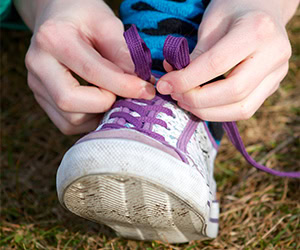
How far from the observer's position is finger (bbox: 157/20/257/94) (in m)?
0.91

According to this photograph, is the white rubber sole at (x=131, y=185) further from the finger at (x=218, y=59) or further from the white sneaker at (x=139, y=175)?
the finger at (x=218, y=59)

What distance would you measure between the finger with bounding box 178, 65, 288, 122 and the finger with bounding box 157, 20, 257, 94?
104 mm

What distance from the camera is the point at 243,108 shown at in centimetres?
99

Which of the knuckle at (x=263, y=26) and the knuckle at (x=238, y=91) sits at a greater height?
the knuckle at (x=263, y=26)

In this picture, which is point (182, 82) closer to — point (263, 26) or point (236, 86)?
point (236, 86)

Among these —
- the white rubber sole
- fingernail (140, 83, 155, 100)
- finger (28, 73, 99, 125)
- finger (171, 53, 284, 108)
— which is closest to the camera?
the white rubber sole

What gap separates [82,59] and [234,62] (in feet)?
1.14

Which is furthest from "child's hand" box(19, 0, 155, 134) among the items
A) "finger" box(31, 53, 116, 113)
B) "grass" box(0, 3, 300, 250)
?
"grass" box(0, 3, 300, 250)

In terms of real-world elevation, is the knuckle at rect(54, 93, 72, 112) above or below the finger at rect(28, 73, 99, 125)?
above

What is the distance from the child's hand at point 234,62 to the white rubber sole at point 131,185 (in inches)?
6.5

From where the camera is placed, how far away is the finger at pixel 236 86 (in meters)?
0.93

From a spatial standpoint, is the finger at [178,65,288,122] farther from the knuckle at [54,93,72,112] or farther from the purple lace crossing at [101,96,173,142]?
the knuckle at [54,93,72,112]

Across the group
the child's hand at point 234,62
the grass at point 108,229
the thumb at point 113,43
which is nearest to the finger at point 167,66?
the child's hand at point 234,62

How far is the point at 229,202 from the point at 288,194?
0.19m
